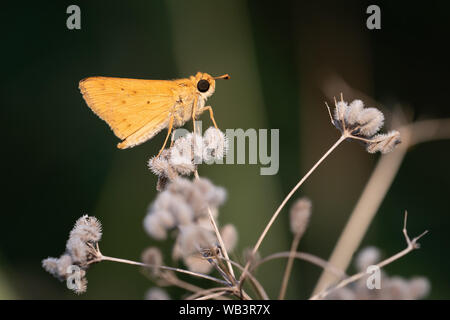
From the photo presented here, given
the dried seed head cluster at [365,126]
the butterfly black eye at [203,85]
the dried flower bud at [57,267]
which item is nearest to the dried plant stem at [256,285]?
the dried flower bud at [57,267]

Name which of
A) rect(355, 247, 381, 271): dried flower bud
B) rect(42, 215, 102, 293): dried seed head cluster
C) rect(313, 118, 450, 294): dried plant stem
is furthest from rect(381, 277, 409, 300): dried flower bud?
rect(42, 215, 102, 293): dried seed head cluster

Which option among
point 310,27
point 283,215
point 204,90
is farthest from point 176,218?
point 310,27

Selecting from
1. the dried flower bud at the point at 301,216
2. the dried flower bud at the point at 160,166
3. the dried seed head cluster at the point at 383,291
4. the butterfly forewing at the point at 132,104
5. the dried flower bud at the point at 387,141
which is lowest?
the dried seed head cluster at the point at 383,291

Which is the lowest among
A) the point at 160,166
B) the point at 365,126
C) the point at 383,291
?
the point at 383,291

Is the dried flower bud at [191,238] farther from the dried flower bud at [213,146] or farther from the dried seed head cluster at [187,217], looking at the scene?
the dried flower bud at [213,146]

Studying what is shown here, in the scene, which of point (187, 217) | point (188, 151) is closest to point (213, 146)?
point (188, 151)

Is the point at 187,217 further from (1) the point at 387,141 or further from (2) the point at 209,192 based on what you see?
(1) the point at 387,141
